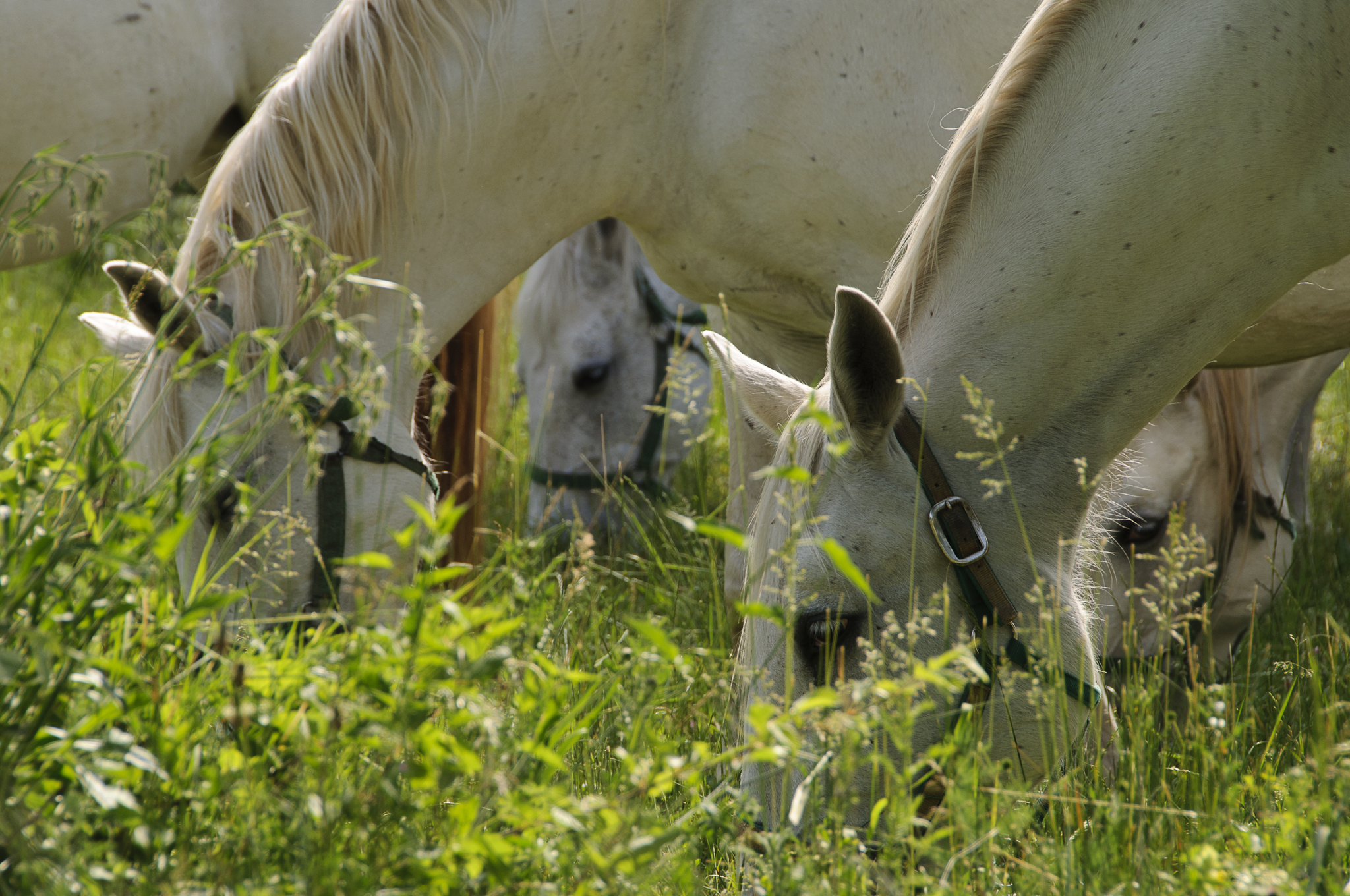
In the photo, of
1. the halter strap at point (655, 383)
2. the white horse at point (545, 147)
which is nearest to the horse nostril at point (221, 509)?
the white horse at point (545, 147)

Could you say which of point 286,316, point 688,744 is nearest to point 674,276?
point 286,316

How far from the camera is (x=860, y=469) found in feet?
5.96

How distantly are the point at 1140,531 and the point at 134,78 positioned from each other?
136 inches

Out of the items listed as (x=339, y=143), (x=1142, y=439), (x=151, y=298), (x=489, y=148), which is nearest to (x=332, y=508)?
(x=151, y=298)

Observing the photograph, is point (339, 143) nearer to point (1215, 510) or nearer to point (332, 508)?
point (332, 508)

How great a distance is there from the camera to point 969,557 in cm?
178

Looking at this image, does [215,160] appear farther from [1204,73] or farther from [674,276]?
[1204,73]

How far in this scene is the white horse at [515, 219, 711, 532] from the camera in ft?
14.2

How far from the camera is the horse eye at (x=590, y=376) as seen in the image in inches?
170

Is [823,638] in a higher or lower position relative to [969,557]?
lower

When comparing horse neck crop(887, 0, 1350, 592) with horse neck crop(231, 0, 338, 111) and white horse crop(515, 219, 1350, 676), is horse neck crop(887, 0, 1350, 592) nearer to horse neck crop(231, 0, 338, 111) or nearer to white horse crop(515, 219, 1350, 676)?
white horse crop(515, 219, 1350, 676)

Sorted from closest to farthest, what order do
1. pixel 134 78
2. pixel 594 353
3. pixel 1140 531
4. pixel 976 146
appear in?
1. pixel 976 146
2. pixel 1140 531
3. pixel 134 78
4. pixel 594 353

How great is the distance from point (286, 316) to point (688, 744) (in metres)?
1.31

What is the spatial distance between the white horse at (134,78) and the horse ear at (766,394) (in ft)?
7.62
